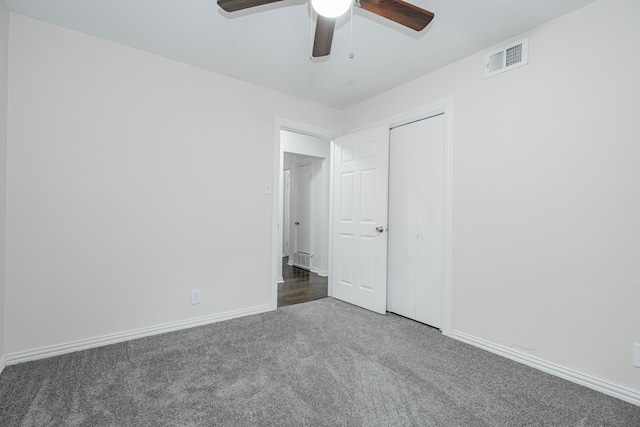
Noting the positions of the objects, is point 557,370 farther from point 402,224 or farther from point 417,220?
point 402,224

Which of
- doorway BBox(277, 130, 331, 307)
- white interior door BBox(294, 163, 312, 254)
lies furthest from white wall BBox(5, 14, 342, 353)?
white interior door BBox(294, 163, 312, 254)

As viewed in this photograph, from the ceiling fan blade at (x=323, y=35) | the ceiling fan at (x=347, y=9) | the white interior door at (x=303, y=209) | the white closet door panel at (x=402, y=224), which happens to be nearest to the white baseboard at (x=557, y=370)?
the white closet door panel at (x=402, y=224)

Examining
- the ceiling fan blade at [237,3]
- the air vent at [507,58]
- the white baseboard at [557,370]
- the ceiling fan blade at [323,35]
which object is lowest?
the white baseboard at [557,370]

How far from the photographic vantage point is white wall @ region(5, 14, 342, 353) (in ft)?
6.84

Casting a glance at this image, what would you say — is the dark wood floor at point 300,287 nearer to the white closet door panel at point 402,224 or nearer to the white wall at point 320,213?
the white wall at point 320,213

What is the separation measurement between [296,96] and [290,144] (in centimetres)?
147

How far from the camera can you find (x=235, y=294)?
302cm

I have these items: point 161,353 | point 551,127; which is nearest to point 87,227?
point 161,353

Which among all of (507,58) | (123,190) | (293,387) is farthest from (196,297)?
(507,58)

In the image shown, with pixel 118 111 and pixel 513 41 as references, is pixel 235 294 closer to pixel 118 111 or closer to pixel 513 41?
pixel 118 111

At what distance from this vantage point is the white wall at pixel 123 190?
2.09m

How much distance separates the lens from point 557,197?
6.62 feet

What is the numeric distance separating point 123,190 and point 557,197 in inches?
131

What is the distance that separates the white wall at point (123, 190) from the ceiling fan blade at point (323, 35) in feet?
4.89
